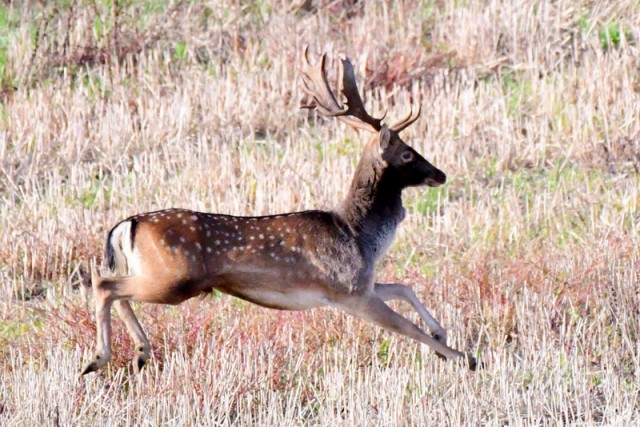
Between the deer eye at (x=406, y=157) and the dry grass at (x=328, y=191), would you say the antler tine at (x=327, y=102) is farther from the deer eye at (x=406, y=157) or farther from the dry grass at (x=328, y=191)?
the dry grass at (x=328, y=191)

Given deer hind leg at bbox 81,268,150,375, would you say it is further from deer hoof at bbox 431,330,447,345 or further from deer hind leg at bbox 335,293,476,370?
deer hoof at bbox 431,330,447,345

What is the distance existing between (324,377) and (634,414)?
1707mm

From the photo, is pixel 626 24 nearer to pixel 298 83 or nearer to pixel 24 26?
pixel 298 83

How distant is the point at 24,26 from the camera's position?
14.6m

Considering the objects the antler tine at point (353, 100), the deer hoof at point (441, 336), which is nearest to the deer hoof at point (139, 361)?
the deer hoof at point (441, 336)

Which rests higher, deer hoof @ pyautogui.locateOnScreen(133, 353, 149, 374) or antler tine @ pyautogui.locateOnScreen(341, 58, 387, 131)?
antler tine @ pyautogui.locateOnScreen(341, 58, 387, 131)

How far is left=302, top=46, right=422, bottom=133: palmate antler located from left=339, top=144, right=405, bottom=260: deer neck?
0.58 feet

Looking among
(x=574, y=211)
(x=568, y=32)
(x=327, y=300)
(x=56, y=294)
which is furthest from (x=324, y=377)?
(x=568, y=32)

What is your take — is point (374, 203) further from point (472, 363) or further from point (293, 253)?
point (472, 363)

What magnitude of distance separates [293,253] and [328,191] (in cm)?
286

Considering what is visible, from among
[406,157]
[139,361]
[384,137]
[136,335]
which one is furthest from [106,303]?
[406,157]

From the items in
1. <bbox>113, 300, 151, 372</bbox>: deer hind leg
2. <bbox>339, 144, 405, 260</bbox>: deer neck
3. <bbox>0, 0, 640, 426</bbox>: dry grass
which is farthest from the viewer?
<bbox>339, 144, 405, 260</bbox>: deer neck

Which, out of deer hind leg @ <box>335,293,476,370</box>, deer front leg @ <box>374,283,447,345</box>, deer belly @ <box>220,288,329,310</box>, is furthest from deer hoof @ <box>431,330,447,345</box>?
deer belly @ <box>220,288,329,310</box>

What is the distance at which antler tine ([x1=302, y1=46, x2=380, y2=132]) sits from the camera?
27.9 ft
